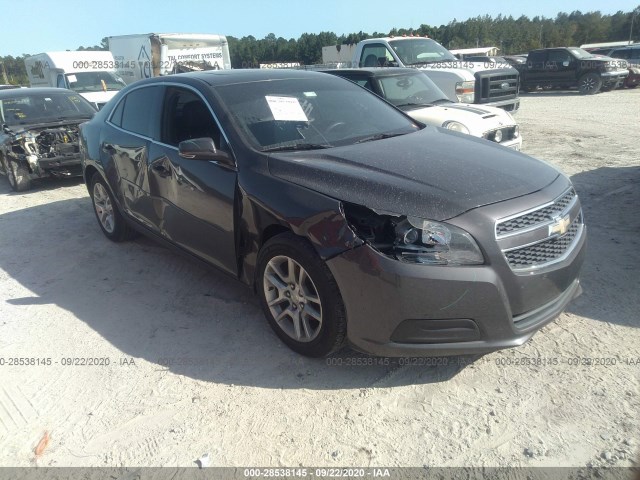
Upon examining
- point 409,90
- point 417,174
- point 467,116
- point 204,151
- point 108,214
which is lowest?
point 108,214

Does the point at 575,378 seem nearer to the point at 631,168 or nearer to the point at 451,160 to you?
the point at 451,160

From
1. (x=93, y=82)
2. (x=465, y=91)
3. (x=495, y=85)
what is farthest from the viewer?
(x=93, y=82)

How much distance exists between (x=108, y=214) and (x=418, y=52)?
27.0ft

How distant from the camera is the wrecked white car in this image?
8.55m

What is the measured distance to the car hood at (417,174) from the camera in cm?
294

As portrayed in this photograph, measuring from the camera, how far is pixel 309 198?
10.3 feet

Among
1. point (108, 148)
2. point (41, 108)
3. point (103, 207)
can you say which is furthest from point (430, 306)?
point (41, 108)

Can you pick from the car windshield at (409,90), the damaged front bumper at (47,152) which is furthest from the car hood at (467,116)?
the damaged front bumper at (47,152)

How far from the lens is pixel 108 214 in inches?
229

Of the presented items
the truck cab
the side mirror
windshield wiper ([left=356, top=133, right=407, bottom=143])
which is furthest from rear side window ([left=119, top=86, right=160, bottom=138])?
the truck cab

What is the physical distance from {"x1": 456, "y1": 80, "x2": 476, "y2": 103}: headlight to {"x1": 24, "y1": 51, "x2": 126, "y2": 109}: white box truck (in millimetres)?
8903

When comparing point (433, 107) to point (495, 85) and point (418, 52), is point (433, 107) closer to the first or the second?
point (495, 85)

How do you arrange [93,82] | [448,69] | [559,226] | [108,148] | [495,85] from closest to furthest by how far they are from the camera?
[559,226] → [108,148] → [448,69] → [495,85] → [93,82]

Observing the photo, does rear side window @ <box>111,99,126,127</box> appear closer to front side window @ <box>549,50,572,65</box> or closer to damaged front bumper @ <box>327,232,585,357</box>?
damaged front bumper @ <box>327,232,585,357</box>
